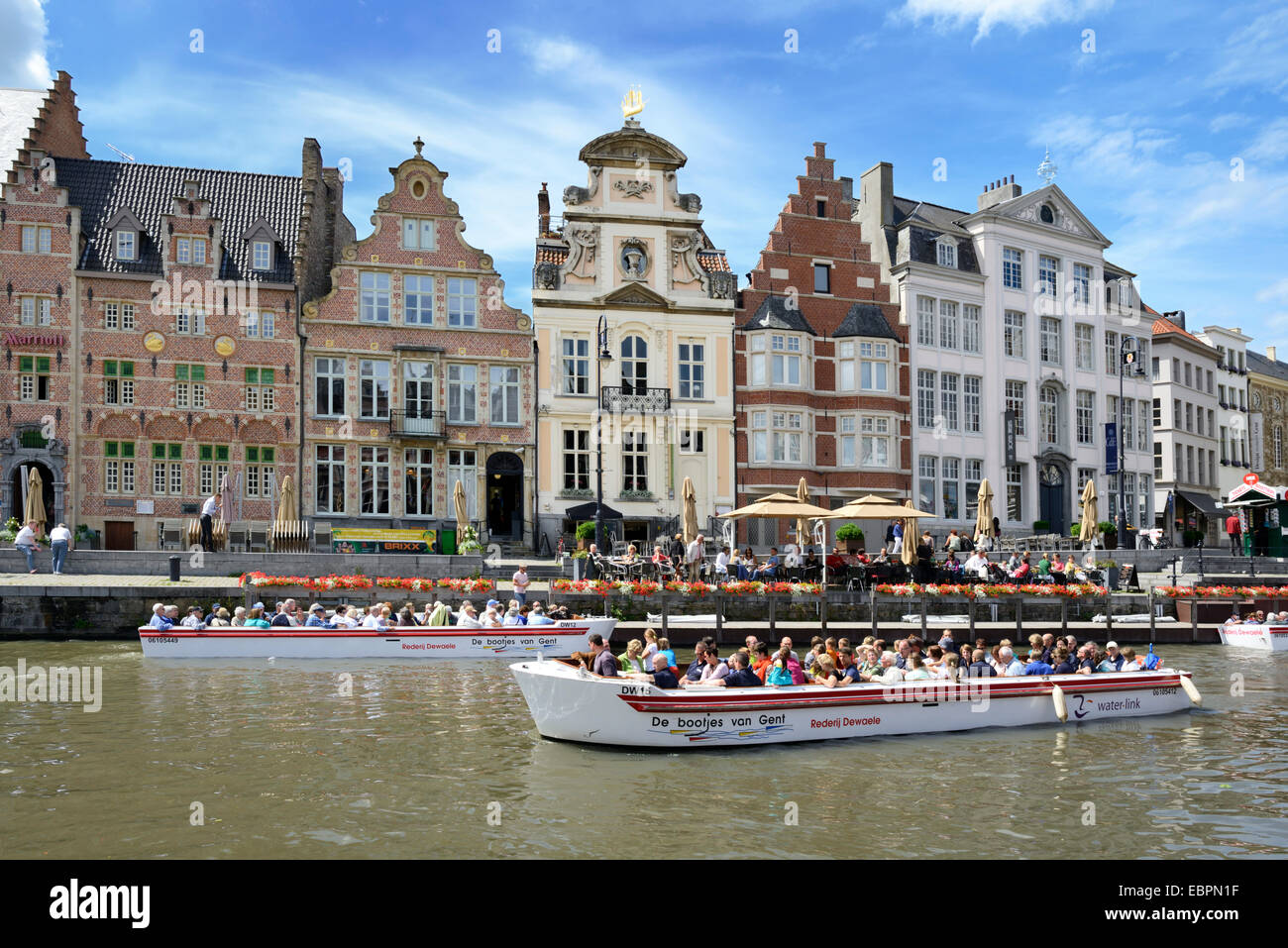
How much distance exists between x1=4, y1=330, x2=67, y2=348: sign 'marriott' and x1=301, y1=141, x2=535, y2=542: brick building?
25.9 ft

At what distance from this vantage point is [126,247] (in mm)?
36344

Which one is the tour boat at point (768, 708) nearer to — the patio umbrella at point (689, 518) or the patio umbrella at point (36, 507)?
the patio umbrella at point (689, 518)

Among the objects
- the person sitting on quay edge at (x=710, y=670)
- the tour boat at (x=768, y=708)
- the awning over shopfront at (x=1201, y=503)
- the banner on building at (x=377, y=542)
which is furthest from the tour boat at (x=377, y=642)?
the awning over shopfront at (x=1201, y=503)

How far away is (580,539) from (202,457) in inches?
552

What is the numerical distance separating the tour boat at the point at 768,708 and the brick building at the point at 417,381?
923 inches

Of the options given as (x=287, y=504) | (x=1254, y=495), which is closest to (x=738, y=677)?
(x=287, y=504)

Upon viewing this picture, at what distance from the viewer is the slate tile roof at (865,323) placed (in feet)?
134

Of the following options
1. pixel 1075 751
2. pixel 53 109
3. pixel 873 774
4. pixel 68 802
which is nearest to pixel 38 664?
pixel 68 802

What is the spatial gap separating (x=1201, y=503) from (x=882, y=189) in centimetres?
2666

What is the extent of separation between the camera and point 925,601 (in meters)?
25.3

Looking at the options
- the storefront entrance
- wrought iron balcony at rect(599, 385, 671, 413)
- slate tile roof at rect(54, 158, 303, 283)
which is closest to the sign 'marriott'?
slate tile roof at rect(54, 158, 303, 283)

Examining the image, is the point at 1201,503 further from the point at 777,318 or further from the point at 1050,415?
the point at 777,318

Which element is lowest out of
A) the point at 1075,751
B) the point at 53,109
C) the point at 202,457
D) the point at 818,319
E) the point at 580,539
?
the point at 1075,751
